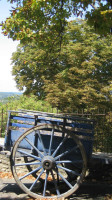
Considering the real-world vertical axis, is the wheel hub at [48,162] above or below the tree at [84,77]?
below

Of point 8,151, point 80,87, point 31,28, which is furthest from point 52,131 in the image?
point 80,87

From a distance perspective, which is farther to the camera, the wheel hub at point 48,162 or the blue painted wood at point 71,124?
Answer: the blue painted wood at point 71,124

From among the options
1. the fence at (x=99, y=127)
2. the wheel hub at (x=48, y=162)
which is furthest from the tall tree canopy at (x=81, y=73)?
the wheel hub at (x=48, y=162)

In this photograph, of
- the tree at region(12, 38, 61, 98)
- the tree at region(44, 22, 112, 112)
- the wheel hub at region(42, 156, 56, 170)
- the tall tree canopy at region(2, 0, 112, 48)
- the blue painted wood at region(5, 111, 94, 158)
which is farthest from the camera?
the tree at region(12, 38, 61, 98)

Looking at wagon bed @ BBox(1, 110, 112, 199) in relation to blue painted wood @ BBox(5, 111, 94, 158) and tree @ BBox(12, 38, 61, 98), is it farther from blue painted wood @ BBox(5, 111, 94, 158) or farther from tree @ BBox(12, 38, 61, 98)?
tree @ BBox(12, 38, 61, 98)

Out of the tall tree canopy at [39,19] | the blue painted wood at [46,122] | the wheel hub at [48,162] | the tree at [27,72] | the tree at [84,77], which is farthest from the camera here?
the tree at [27,72]

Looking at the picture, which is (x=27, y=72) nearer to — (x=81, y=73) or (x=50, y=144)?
(x=81, y=73)

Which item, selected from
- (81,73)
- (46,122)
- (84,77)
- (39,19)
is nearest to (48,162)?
(46,122)

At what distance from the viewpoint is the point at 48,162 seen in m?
4.55

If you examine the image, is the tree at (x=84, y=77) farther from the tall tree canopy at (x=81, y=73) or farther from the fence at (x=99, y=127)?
the fence at (x=99, y=127)

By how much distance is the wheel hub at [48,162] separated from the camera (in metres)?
4.53

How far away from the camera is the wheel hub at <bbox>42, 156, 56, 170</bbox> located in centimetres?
453

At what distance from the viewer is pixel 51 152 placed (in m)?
4.83

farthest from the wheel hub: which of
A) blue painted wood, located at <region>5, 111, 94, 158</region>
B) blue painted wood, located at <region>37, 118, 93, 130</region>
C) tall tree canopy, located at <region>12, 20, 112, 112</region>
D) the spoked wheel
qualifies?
tall tree canopy, located at <region>12, 20, 112, 112</region>
